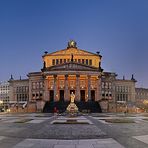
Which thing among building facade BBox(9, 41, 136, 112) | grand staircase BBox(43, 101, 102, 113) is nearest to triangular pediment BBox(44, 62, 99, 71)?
building facade BBox(9, 41, 136, 112)

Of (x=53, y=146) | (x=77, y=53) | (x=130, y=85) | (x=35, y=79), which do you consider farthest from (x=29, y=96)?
(x=53, y=146)

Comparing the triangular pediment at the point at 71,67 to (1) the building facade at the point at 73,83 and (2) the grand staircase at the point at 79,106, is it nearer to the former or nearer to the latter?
(1) the building facade at the point at 73,83

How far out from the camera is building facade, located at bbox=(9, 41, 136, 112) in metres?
113

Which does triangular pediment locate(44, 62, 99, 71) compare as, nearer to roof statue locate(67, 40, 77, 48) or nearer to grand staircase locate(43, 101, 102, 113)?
grand staircase locate(43, 101, 102, 113)

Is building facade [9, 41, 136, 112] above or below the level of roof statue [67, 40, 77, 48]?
below

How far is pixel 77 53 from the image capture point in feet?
428

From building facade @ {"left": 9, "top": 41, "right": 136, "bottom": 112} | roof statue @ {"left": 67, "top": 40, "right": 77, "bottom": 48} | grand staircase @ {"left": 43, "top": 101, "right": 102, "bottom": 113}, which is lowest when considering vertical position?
grand staircase @ {"left": 43, "top": 101, "right": 102, "bottom": 113}

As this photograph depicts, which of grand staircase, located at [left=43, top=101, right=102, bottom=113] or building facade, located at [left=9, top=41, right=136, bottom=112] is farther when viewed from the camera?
building facade, located at [left=9, top=41, right=136, bottom=112]

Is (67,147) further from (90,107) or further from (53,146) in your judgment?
(90,107)

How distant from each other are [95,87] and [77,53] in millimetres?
18300

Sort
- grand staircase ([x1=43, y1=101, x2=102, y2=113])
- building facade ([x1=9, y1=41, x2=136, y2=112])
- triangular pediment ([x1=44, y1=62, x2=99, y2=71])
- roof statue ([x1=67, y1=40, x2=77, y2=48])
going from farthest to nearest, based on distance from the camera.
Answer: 1. roof statue ([x1=67, y1=40, x2=77, y2=48])
2. triangular pediment ([x1=44, y1=62, x2=99, y2=71])
3. building facade ([x1=9, y1=41, x2=136, y2=112])
4. grand staircase ([x1=43, y1=101, x2=102, y2=113])

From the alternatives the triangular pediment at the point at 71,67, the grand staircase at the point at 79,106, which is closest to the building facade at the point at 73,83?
the triangular pediment at the point at 71,67

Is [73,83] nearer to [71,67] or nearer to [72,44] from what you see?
[71,67]

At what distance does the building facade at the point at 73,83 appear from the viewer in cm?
11312
